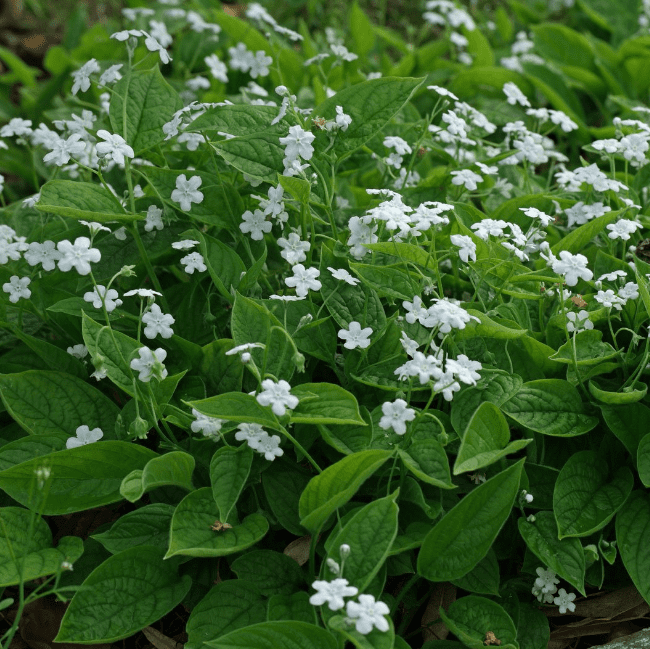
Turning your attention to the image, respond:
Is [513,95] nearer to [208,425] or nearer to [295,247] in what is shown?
[295,247]

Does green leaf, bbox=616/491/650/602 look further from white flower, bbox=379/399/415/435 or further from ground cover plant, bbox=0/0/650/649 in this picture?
white flower, bbox=379/399/415/435

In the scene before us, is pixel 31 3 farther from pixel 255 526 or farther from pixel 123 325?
pixel 255 526

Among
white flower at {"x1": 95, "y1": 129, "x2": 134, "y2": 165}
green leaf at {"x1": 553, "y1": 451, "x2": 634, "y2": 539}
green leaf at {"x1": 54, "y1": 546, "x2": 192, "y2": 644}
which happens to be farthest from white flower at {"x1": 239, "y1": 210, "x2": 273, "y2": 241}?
green leaf at {"x1": 553, "y1": 451, "x2": 634, "y2": 539}

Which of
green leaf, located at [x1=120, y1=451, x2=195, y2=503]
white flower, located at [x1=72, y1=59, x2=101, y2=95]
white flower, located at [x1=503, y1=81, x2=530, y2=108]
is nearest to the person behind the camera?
green leaf, located at [x1=120, y1=451, x2=195, y2=503]

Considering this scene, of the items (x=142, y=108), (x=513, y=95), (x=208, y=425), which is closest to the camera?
(x=208, y=425)

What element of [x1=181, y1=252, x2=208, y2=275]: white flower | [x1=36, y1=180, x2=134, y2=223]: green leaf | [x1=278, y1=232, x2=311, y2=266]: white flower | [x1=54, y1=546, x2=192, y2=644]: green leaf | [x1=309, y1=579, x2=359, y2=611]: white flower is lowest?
[x1=54, y1=546, x2=192, y2=644]: green leaf

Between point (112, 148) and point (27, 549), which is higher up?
point (112, 148)

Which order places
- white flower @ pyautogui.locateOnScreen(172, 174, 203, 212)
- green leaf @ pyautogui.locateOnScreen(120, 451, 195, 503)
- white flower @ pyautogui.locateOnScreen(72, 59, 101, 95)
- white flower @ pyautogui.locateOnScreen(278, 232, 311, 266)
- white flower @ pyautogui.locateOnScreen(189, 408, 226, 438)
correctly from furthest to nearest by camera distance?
white flower @ pyautogui.locateOnScreen(72, 59, 101, 95) < white flower @ pyautogui.locateOnScreen(172, 174, 203, 212) < white flower @ pyautogui.locateOnScreen(278, 232, 311, 266) < white flower @ pyautogui.locateOnScreen(189, 408, 226, 438) < green leaf @ pyautogui.locateOnScreen(120, 451, 195, 503)

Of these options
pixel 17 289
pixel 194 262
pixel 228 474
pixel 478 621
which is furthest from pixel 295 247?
pixel 478 621
